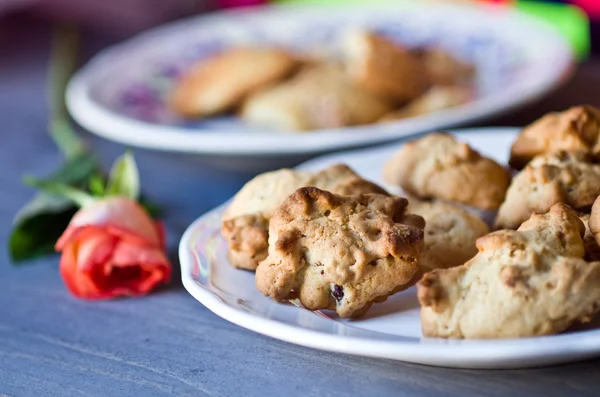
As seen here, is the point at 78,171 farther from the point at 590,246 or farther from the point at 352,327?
the point at 590,246

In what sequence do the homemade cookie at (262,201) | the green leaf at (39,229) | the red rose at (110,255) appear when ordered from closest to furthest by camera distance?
the homemade cookie at (262,201), the red rose at (110,255), the green leaf at (39,229)

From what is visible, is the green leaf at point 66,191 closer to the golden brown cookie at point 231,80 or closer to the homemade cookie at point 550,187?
the golden brown cookie at point 231,80

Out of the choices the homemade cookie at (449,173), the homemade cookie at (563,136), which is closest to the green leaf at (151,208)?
the homemade cookie at (449,173)

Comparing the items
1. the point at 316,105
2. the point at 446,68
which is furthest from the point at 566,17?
the point at 316,105

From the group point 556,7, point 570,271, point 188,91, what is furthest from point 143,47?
point 556,7

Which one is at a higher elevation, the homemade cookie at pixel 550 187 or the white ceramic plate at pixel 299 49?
the homemade cookie at pixel 550 187

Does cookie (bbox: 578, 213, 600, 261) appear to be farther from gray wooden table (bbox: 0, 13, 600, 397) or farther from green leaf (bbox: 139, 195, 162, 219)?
green leaf (bbox: 139, 195, 162, 219)

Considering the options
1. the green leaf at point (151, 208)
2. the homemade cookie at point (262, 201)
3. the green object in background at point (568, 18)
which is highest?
the homemade cookie at point (262, 201)
